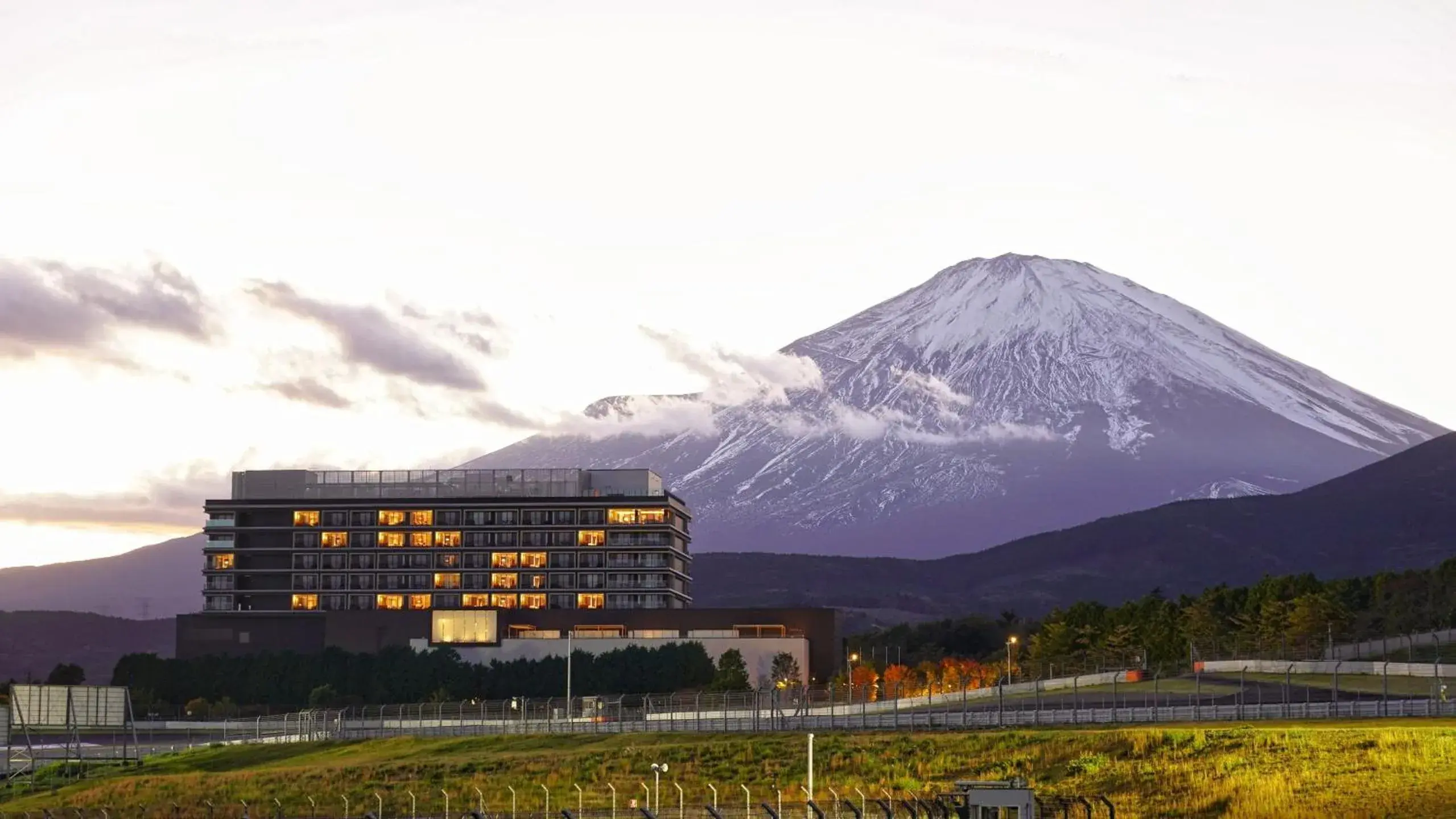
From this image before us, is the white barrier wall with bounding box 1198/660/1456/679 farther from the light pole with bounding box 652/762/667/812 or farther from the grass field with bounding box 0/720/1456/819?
the light pole with bounding box 652/762/667/812

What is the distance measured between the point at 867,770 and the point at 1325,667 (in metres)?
52.5

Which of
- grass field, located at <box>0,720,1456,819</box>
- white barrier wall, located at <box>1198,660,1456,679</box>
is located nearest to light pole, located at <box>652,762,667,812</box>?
grass field, located at <box>0,720,1456,819</box>

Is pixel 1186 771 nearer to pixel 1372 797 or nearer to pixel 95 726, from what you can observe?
pixel 1372 797

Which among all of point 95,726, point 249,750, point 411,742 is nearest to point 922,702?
point 411,742

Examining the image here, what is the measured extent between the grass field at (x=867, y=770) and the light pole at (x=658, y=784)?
672 mm

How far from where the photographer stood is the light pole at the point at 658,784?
102 m

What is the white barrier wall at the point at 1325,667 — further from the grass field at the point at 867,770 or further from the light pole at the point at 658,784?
the light pole at the point at 658,784

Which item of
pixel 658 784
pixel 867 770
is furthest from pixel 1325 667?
pixel 658 784

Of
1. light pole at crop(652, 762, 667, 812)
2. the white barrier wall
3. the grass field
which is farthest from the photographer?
the white barrier wall

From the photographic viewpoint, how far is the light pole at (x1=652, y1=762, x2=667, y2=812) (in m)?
102

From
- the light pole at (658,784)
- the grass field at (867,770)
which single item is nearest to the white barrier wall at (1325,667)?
the grass field at (867,770)

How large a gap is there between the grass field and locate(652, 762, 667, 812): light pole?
672 millimetres

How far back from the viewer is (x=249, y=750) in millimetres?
153500

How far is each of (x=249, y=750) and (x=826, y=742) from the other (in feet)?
170
